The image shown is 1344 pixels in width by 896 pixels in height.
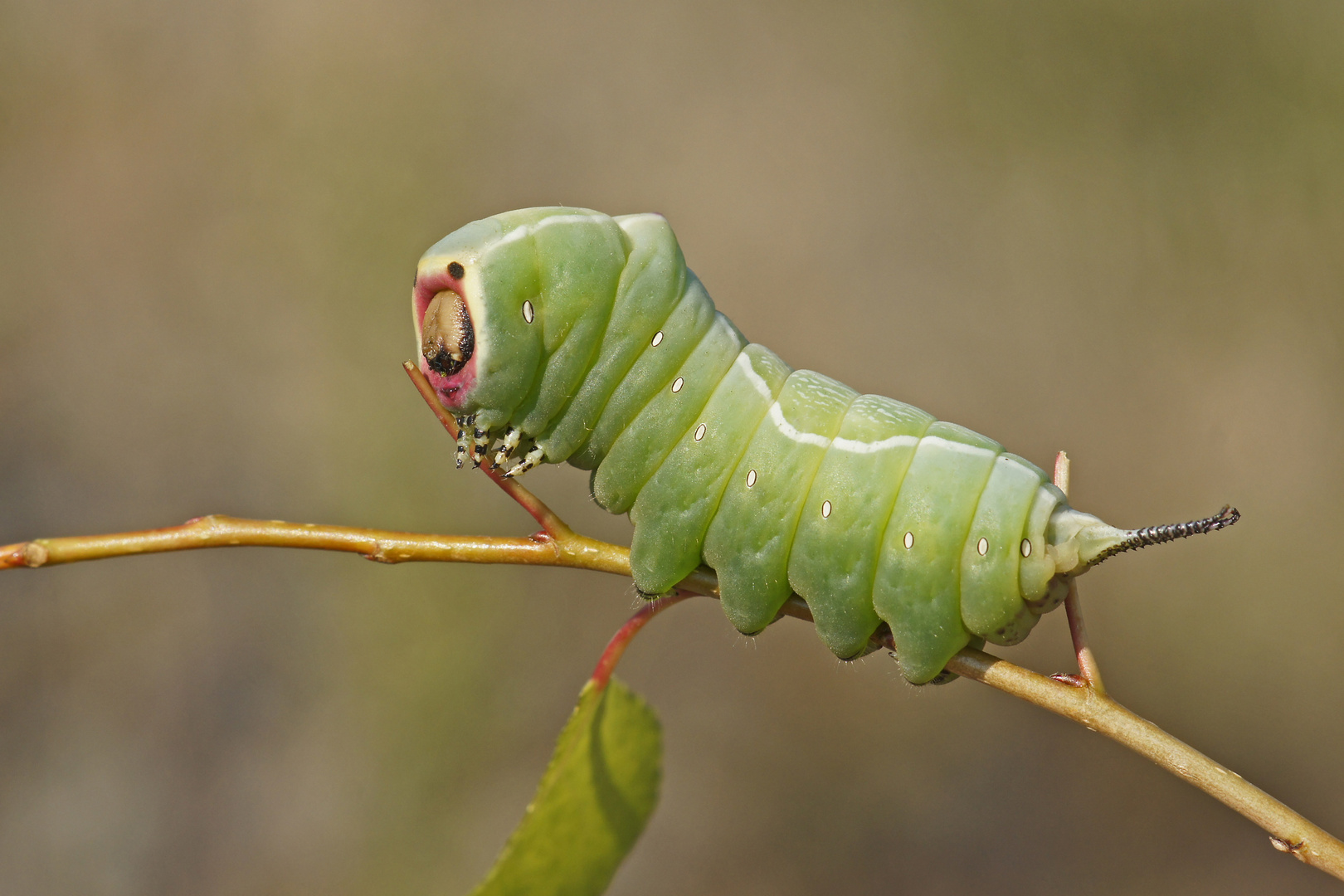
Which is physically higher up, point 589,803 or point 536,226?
point 536,226

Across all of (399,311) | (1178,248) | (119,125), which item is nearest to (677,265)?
(399,311)

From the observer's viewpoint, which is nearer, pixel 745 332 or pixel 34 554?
pixel 34 554

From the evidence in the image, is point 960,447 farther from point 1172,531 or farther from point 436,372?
point 436,372

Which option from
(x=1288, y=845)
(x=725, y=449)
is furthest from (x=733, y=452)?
(x=1288, y=845)

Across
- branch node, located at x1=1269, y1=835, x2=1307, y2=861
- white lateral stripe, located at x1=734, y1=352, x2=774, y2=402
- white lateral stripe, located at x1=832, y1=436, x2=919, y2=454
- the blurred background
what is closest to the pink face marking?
white lateral stripe, located at x1=734, y1=352, x2=774, y2=402

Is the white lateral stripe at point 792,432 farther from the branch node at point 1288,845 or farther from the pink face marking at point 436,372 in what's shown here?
the branch node at point 1288,845

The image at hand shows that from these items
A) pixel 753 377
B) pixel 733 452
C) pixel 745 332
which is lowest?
pixel 745 332
